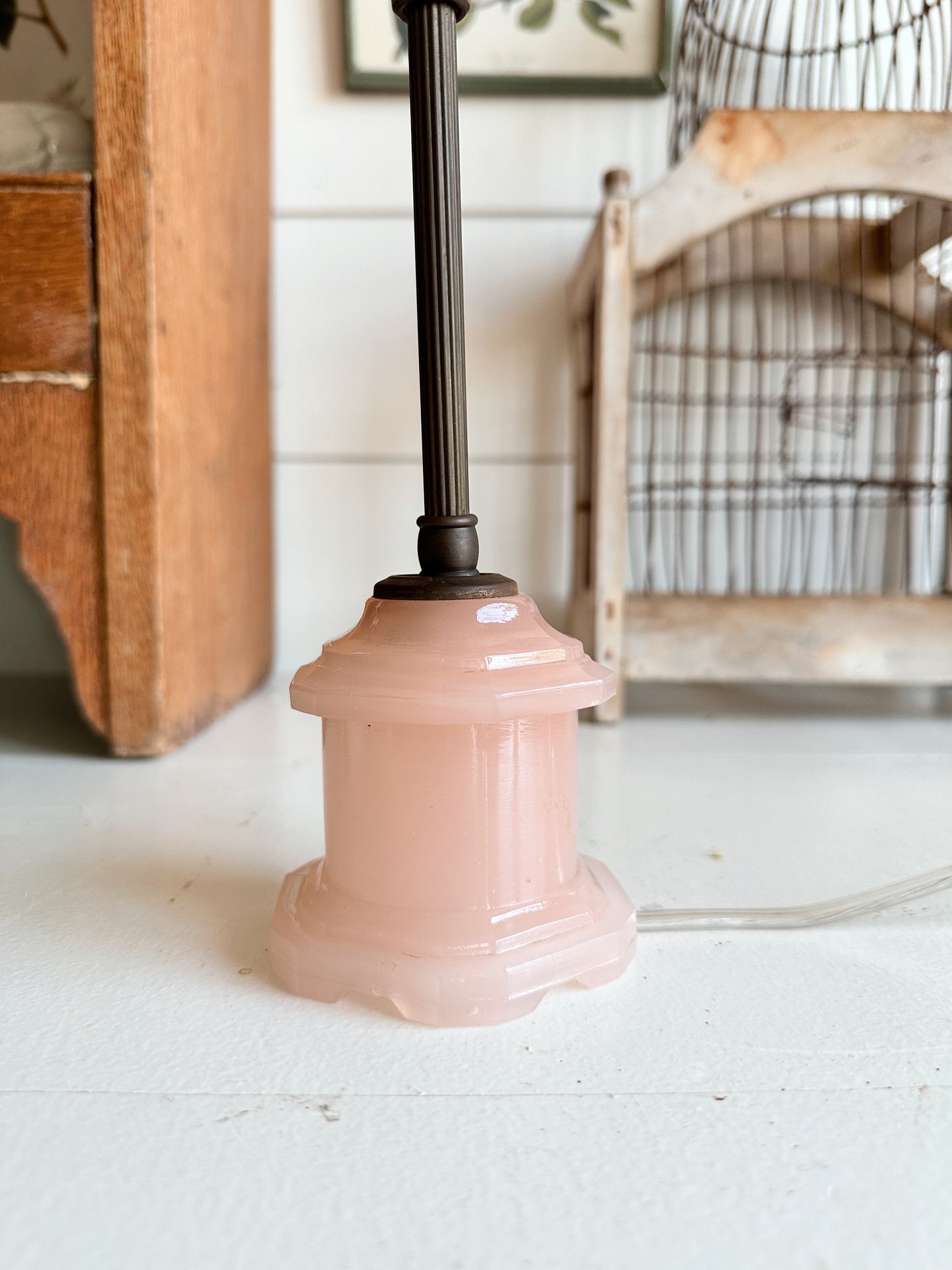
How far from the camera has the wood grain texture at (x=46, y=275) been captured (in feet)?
2.77

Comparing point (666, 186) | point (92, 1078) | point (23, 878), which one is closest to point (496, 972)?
point (92, 1078)

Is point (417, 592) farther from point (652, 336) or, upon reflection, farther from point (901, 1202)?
point (652, 336)

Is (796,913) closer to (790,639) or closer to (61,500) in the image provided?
(790,639)

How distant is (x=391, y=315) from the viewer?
1377mm

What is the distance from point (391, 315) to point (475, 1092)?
1211mm

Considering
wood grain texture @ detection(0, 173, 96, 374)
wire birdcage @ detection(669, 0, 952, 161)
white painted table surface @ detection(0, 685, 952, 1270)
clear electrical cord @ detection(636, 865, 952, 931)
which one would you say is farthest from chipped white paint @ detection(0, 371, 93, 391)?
wire birdcage @ detection(669, 0, 952, 161)

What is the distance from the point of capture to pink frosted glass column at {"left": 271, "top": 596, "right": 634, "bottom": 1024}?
0.42m

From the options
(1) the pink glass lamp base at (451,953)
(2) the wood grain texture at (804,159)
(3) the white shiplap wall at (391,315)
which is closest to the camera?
(1) the pink glass lamp base at (451,953)

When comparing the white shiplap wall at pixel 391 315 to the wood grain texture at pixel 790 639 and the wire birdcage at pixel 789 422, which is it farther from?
the wood grain texture at pixel 790 639

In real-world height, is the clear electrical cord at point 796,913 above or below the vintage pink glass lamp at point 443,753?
below

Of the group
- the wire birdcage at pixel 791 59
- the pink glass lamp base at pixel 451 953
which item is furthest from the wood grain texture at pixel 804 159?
the pink glass lamp base at pixel 451 953

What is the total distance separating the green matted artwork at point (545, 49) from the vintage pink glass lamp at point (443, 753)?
1.00m

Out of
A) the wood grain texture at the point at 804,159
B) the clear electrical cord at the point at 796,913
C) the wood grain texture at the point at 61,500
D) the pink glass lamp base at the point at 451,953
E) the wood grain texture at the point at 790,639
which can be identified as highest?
the wood grain texture at the point at 804,159

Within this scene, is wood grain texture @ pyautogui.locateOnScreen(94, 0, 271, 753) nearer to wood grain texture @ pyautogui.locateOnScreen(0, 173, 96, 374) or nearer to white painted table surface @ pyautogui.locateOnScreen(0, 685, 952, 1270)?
wood grain texture @ pyautogui.locateOnScreen(0, 173, 96, 374)
